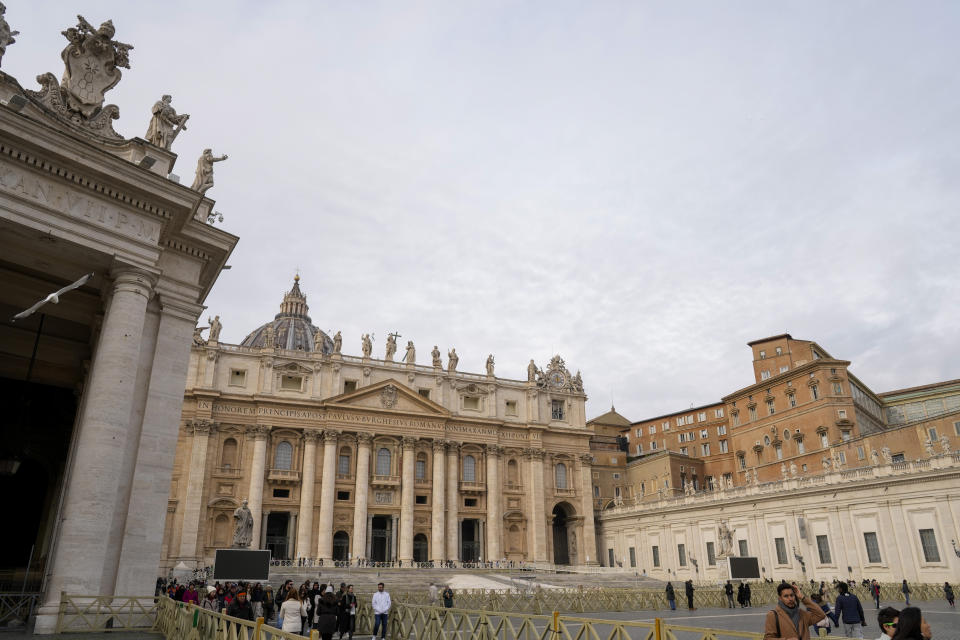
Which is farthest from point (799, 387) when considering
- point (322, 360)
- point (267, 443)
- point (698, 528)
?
point (267, 443)

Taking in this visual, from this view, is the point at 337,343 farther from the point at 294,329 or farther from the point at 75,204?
the point at 75,204

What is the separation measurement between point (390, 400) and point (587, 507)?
66.4 ft

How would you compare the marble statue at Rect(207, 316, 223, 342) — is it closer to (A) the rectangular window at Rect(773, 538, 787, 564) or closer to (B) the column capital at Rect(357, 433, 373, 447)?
(B) the column capital at Rect(357, 433, 373, 447)

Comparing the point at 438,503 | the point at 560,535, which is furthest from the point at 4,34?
the point at 560,535

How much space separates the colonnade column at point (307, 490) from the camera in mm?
46969

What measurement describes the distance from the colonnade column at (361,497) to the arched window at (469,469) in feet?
29.0

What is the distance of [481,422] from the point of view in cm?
5588

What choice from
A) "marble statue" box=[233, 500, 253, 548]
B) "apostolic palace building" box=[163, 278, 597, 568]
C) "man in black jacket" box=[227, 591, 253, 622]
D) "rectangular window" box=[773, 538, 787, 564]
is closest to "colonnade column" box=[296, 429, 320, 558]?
"apostolic palace building" box=[163, 278, 597, 568]

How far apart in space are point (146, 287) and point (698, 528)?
41.3 meters

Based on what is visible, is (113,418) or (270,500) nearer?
(113,418)

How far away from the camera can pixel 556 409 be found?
6128 centimetres

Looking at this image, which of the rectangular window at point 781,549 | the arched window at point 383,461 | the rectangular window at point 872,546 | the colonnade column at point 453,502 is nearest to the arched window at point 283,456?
the arched window at point 383,461

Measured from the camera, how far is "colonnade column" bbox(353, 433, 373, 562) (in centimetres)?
4806

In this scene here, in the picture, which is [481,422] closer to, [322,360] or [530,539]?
[530,539]
